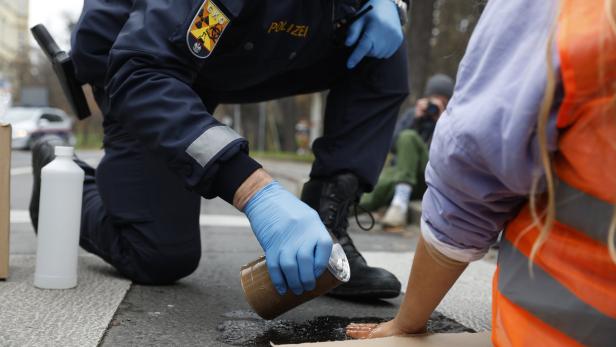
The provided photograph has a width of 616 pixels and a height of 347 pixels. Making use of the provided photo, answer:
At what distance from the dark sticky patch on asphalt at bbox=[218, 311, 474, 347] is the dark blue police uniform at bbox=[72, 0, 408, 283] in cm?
32

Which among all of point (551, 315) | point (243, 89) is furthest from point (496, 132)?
point (243, 89)

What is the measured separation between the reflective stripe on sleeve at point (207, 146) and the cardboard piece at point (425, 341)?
1.51ft

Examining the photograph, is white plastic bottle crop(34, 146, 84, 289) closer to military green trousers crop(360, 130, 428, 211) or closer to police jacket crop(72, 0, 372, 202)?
police jacket crop(72, 0, 372, 202)

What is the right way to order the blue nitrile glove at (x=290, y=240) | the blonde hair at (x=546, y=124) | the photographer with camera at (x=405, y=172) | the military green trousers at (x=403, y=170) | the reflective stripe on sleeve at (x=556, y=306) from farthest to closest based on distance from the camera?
1. the military green trousers at (x=403, y=170)
2. the photographer with camera at (x=405, y=172)
3. the blue nitrile glove at (x=290, y=240)
4. the reflective stripe on sleeve at (x=556, y=306)
5. the blonde hair at (x=546, y=124)

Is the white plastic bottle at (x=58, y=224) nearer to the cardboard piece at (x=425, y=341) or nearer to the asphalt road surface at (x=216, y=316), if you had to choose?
the asphalt road surface at (x=216, y=316)

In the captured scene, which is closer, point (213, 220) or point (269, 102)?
point (213, 220)

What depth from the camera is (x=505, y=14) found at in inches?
→ 37.7

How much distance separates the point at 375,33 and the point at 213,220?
94.1 inches

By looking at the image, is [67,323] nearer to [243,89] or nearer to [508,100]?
[243,89]

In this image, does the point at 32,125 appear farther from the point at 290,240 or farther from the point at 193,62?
the point at 290,240

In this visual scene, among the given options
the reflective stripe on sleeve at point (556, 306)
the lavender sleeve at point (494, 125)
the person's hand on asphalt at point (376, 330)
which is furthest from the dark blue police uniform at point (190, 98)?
the reflective stripe on sleeve at point (556, 306)

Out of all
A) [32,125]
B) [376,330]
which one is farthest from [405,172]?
[32,125]

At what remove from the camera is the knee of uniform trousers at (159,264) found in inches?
79.4

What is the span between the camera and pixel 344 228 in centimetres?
205
